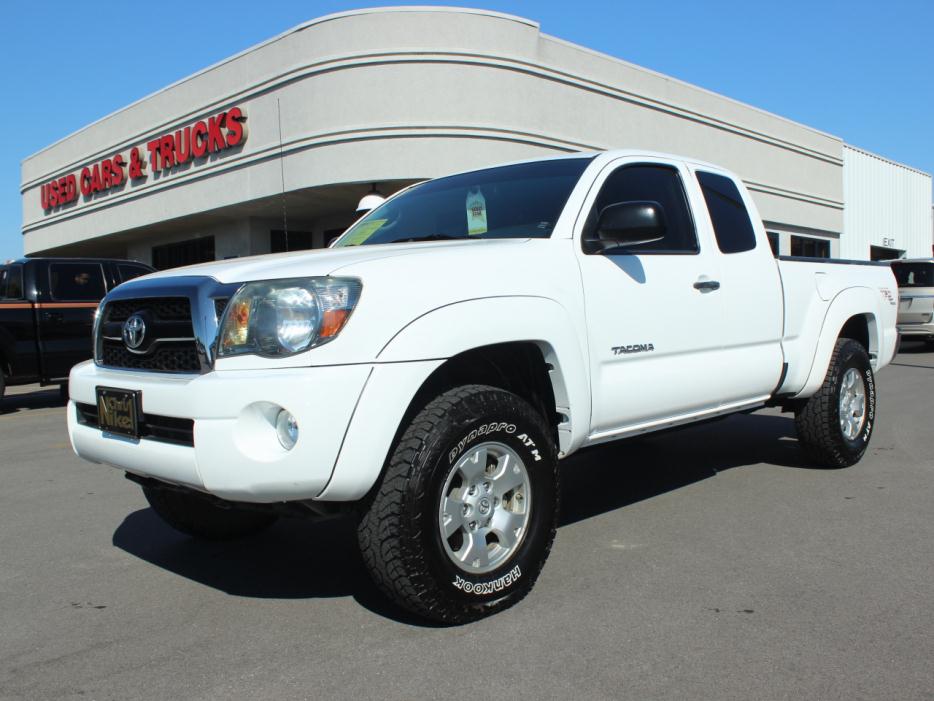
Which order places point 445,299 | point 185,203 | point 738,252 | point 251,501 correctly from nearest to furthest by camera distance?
point 251,501 < point 445,299 < point 738,252 < point 185,203

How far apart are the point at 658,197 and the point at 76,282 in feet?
29.0

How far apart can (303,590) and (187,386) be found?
3.82 ft

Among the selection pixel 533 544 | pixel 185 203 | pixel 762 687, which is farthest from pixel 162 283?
pixel 185 203

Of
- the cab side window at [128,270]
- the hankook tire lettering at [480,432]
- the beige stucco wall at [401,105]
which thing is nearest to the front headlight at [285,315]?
the hankook tire lettering at [480,432]

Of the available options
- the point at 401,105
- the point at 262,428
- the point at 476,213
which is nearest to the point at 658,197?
the point at 476,213

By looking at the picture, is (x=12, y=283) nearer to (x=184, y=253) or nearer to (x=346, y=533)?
(x=346, y=533)

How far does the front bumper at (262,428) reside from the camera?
113 inches

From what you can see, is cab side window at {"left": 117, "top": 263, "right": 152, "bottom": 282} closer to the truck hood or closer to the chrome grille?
the chrome grille

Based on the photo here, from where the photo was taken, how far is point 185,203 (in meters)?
22.5

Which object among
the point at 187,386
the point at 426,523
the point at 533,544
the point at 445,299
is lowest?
the point at 533,544

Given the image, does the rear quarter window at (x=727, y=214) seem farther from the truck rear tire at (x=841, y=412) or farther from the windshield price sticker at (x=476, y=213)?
the windshield price sticker at (x=476, y=213)

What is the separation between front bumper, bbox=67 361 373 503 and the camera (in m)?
2.87

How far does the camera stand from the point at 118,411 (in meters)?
3.39

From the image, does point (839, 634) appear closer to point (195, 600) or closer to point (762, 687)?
point (762, 687)
